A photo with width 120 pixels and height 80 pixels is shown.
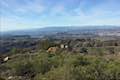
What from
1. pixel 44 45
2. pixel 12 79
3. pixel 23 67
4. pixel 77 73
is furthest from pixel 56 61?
pixel 44 45

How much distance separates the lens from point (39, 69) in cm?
Answer: 1282

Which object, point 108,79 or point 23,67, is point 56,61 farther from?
point 108,79

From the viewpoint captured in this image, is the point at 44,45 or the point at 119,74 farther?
the point at 44,45

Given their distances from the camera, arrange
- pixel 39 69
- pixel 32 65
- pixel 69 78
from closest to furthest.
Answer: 1. pixel 69 78
2. pixel 39 69
3. pixel 32 65

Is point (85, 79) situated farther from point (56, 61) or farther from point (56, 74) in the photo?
point (56, 61)

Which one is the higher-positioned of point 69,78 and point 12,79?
point 69,78

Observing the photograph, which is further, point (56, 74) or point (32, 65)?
point (32, 65)

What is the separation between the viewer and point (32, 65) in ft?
44.8

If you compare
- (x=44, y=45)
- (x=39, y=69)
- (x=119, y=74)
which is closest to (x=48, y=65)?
(x=39, y=69)

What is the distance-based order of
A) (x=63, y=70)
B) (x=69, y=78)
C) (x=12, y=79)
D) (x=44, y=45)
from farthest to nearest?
(x=44, y=45)
(x=12, y=79)
(x=63, y=70)
(x=69, y=78)

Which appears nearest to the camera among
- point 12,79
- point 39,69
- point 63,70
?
point 63,70

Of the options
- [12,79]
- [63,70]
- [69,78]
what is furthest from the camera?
[12,79]

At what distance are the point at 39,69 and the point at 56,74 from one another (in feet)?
11.2

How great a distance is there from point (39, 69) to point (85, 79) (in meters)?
4.76
